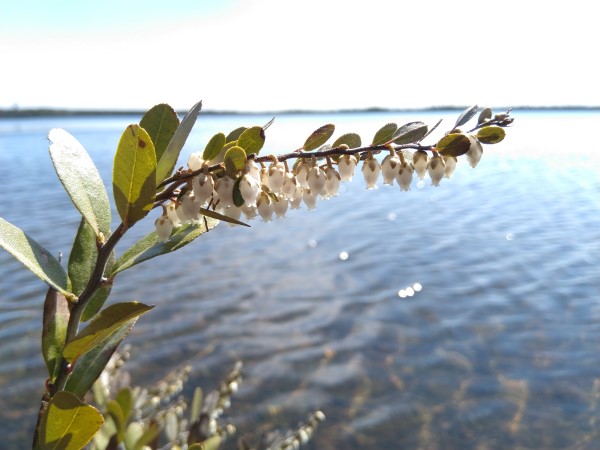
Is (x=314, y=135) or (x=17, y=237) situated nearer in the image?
(x=17, y=237)

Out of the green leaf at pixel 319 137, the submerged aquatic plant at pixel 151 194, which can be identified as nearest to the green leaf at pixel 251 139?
the submerged aquatic plant at pixel 151 194

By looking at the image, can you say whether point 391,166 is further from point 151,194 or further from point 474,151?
point 151,194

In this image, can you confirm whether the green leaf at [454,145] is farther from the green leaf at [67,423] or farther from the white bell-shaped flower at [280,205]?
the green leaf at [67,423]

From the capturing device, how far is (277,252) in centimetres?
941

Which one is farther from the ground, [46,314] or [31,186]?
[46,314]

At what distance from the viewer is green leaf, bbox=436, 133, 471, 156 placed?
1385 mm

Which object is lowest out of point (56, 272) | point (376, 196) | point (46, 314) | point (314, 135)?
point (376, 196)

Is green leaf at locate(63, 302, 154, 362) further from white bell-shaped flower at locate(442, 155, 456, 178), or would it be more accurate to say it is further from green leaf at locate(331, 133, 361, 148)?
white bell-shaped flower at locate(442, 155, 456, 178)

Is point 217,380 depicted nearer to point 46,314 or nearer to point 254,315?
point 254,315

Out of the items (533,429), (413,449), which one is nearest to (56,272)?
(413,449)

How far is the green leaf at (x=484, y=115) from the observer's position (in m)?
1.48

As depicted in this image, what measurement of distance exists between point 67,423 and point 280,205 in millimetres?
789

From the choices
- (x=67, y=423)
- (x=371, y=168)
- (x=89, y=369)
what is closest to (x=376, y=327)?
→ (x=371, y=168)

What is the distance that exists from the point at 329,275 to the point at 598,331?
140 inches
